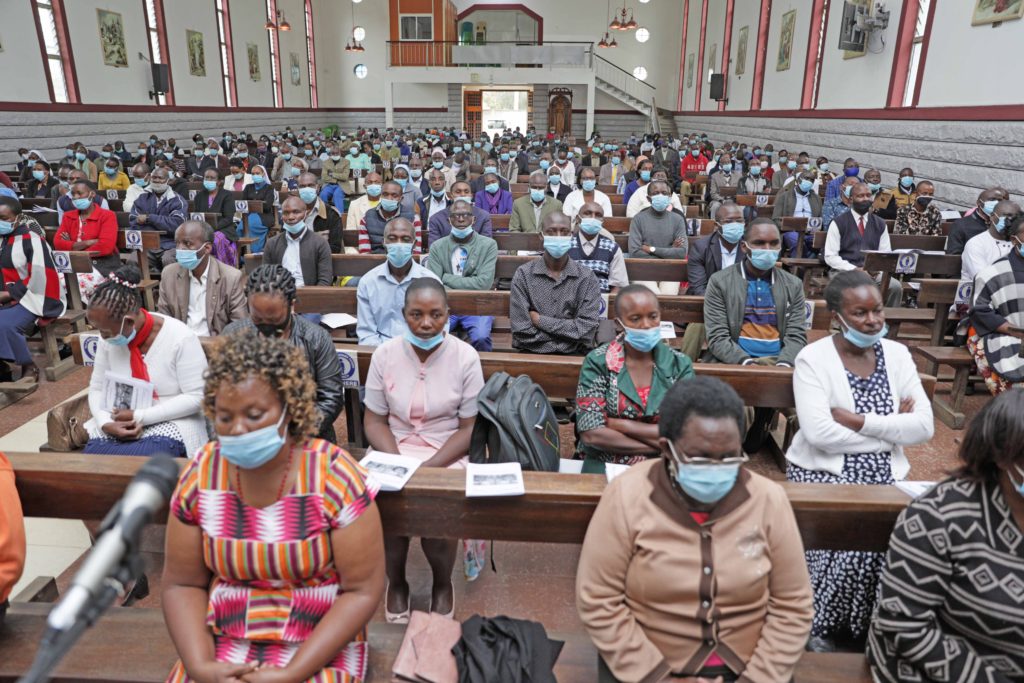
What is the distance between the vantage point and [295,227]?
17.1ft

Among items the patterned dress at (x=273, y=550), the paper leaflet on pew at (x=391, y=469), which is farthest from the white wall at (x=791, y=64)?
the patterned dress at (x=273, y=550)

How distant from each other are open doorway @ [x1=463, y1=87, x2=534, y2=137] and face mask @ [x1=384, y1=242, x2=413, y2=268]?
2633 centimetres

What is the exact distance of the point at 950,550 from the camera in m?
1.59

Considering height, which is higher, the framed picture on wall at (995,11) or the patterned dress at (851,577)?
the framed picture on wall at (995,11)

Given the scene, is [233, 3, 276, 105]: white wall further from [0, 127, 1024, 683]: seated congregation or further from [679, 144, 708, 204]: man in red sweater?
[0, 127, 1024, 683]: seated congregation

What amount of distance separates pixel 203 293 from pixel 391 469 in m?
2.96

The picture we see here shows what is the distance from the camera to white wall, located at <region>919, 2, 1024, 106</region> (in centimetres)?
825

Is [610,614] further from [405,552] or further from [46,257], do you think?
[46,257]

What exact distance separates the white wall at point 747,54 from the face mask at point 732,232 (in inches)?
632

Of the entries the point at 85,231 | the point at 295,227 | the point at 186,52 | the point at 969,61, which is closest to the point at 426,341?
the point at 295,227

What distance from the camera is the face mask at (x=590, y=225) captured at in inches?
196

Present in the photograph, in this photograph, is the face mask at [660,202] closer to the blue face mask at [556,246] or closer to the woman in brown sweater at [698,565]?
the blue face mask at [556,246]

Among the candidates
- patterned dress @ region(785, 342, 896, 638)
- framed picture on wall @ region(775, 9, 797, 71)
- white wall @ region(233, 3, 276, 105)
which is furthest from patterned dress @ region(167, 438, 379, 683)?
white wall @ region(233, 3, 276, 105)

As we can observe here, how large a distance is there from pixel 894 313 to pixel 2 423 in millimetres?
7029
